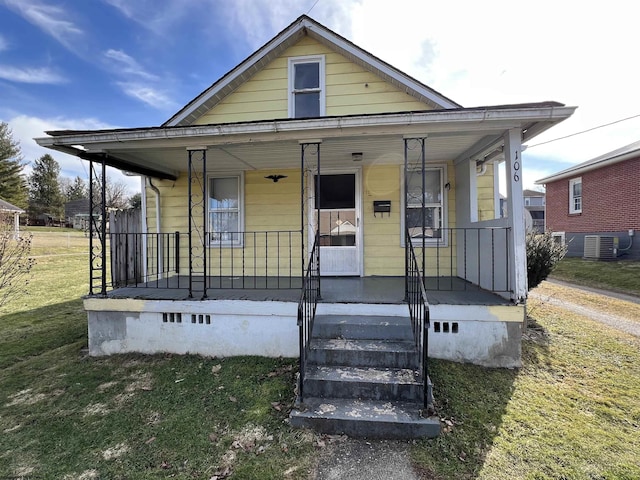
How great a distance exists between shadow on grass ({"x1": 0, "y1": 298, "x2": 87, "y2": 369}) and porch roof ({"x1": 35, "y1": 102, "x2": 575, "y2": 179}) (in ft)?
9.96

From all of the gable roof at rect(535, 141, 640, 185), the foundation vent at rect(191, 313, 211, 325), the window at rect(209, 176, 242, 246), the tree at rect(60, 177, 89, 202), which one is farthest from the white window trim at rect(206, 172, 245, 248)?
the tree at rect(60, 177, 89, 202)

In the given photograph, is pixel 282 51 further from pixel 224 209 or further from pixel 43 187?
pixel 43 187

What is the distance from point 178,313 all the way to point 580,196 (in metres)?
17.8

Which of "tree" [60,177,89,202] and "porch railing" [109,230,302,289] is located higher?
"tree" [60,177,89,202]

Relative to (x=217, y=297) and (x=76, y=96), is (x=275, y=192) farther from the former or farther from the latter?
(x=76, y=96)

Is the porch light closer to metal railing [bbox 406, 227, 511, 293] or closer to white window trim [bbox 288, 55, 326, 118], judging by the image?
white window trim [bbox 288, 55, 326, 118]

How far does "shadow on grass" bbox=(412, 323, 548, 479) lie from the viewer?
2.35 m

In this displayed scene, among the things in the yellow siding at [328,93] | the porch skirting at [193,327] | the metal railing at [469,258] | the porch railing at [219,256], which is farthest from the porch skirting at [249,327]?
the yellow siding at [328,93]

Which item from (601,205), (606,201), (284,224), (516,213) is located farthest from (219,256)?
(601,205)

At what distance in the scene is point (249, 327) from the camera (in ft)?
13.7

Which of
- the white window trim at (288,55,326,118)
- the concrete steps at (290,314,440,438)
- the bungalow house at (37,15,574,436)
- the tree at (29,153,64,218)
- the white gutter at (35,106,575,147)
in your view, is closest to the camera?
the concrete steps at (290,314,440,438)

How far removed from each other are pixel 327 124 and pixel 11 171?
41569mm

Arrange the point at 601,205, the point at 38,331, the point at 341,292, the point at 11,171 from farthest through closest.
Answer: the point at 11,171
the point at 601,205
the point at 38,331
the point at 341,292

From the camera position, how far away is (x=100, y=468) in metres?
2.39
